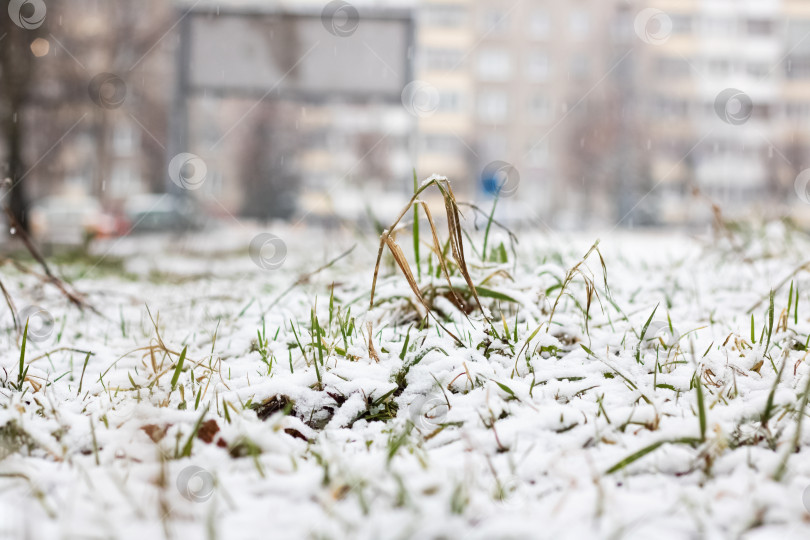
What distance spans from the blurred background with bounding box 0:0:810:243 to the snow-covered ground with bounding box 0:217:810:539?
898 centimetres

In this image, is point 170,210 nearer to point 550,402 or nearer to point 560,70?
point 550,402

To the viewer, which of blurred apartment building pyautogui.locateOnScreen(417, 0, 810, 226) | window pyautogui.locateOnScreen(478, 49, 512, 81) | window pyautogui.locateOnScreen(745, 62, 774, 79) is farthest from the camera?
window pyautogui.locateOnScreen(478, 49, 512, 81)

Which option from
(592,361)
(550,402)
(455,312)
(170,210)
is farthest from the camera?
(170,210)

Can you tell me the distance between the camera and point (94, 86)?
506 inches

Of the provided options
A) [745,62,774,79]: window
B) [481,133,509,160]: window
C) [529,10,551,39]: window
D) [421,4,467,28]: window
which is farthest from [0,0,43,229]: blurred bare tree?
[745,62,774,79]: window

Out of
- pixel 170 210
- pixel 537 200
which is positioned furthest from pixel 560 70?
pixel 170 210

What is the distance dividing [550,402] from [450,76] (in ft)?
135

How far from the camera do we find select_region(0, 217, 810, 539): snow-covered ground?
2.99ft

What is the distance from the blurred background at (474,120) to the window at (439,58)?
0.31ft

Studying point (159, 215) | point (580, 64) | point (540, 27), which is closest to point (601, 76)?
point (580, 64)

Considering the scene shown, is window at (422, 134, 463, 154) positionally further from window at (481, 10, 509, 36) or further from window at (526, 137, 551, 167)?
window at (481, 10, 509, 36)

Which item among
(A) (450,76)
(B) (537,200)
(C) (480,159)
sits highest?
(A) (450,76)

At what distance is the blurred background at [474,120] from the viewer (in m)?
14.2

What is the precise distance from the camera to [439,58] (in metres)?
40.9
